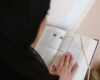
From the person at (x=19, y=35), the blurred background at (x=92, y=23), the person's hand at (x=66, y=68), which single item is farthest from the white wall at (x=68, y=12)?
the person at (x=19, y=35)

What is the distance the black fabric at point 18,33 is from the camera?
75 cm

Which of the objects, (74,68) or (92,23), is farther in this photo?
(92,23)

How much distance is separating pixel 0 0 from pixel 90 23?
2.46 feet

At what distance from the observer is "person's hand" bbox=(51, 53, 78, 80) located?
3.45ft

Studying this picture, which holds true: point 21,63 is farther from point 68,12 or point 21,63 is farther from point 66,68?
point 68,12

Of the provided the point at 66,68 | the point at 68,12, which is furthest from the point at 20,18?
the point at 68,12

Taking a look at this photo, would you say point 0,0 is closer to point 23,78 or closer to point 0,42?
point 0,42

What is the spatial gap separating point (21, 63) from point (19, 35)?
10 centimetres

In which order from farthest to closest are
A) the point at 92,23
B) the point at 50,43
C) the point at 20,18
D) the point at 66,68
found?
the point at 92,23, the point at 50,43, the point at 66,68, the point at 20,18

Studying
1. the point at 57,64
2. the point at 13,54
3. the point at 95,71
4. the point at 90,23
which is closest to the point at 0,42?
the point at 13,54

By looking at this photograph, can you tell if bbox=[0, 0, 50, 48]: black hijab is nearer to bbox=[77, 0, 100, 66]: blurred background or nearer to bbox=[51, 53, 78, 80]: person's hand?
bbox=[51, 53, 78, 80]: person's hand

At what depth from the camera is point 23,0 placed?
73 cm

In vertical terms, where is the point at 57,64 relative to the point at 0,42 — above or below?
below

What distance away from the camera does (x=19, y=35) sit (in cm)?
79
